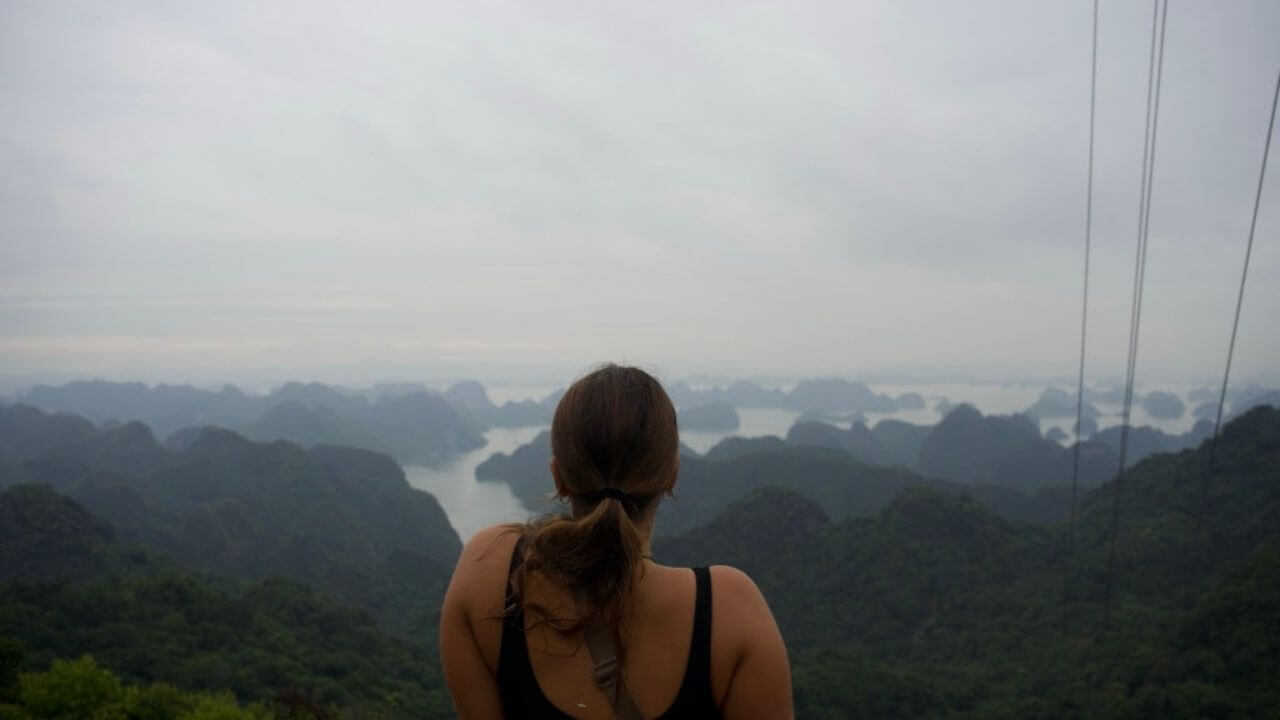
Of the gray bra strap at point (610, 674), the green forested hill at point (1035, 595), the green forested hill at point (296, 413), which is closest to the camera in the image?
the gray bra strap at point (610, 674)

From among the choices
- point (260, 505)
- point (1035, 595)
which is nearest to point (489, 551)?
point (1035, 595)

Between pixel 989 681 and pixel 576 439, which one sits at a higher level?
pixel 576 439

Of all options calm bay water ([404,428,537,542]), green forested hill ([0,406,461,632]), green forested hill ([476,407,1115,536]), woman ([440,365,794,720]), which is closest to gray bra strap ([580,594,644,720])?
woman ([440,365,794,720])

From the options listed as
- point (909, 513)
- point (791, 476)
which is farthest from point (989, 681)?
point (791, 476)

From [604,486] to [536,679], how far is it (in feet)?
1.06

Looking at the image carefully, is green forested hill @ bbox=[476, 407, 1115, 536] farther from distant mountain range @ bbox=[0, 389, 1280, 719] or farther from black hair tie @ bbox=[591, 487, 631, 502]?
black hair tie @ bbox=[591, 487, 631, 502]

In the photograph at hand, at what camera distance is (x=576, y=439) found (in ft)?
4.01

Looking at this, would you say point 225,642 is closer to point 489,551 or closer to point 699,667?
point 489,551

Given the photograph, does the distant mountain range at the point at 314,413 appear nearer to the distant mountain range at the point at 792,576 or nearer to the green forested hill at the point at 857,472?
the green forested hill at the point at 857,472

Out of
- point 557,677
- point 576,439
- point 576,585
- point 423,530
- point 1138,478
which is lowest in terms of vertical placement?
A: point 423,530

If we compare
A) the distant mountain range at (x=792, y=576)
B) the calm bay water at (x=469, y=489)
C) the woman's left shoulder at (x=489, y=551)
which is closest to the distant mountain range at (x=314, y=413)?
the calm bay water at (x=469, y=489)

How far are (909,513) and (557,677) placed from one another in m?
36.0

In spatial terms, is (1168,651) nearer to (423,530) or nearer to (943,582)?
(943,582)

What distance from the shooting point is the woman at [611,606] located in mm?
1158
